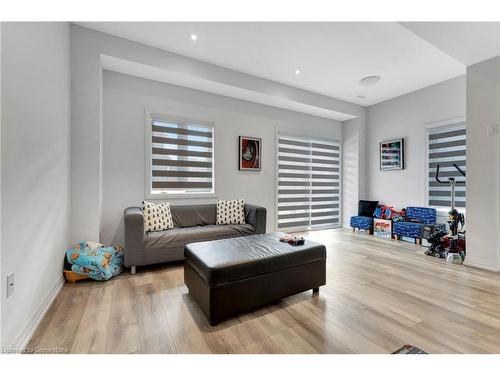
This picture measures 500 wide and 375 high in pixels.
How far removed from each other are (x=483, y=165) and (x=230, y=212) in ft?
11.3

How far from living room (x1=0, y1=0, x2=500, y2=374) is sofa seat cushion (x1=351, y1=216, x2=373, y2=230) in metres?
0.04

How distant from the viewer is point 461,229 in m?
3.70

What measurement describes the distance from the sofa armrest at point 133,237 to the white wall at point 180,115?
808mm

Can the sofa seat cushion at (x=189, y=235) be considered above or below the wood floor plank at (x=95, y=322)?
above

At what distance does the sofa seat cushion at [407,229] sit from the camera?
4078mm

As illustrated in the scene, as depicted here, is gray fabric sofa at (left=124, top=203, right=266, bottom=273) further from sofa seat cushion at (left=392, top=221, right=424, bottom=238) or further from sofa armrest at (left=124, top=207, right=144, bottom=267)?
sofa seat cushion at (left=392, top=221, right=424, bottom=238)

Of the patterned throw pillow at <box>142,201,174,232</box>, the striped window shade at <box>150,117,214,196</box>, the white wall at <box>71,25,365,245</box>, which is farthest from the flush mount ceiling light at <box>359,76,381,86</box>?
the patterned throw pillow at <box>142,201,174,232</box>

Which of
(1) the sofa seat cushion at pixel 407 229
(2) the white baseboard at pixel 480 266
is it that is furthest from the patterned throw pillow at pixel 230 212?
(2) the white baseboard at pixel 480 266

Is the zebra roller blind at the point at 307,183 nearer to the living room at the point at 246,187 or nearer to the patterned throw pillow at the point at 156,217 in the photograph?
the living room at the point at 246,187

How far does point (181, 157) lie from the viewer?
3859mm

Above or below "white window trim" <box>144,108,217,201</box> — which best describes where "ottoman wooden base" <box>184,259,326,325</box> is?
below

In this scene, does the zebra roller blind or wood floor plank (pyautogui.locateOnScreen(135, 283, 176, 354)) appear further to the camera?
the zebra roller blind

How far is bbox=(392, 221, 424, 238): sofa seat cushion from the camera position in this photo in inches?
161
